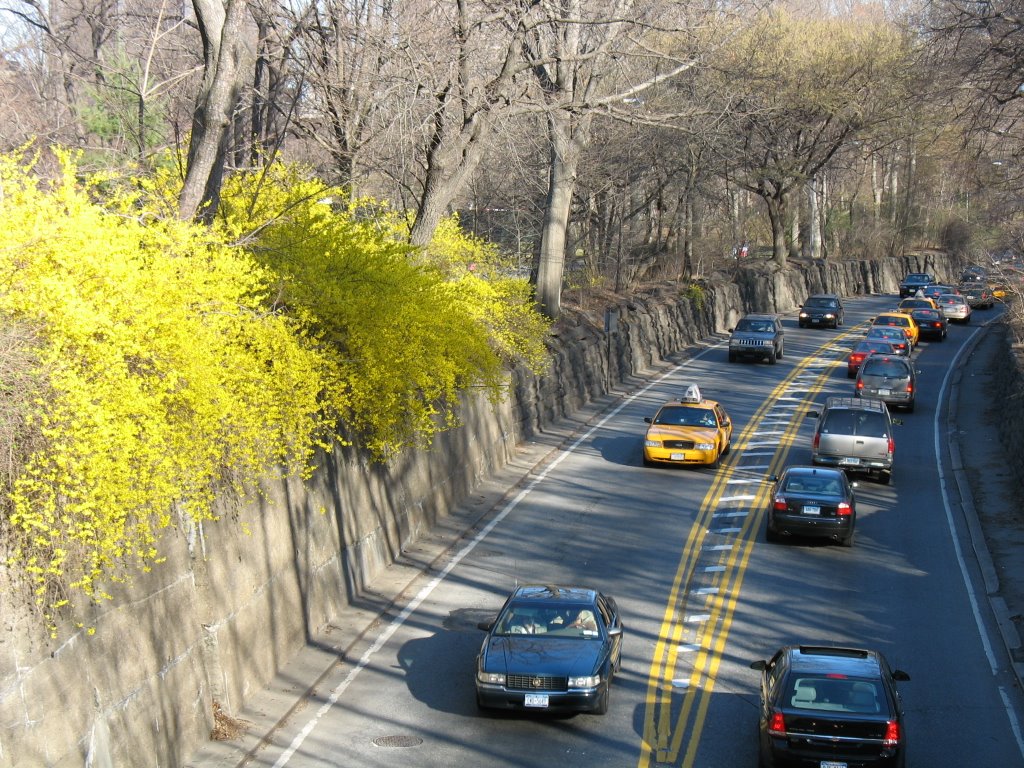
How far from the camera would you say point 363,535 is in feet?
66.1

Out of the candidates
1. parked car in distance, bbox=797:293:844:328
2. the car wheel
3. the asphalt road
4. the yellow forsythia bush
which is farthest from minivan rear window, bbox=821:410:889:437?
parked car in distance, bbox=797:293:844:328

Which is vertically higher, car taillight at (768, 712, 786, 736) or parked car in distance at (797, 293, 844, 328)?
car taillight at (768, 712, 786, 736)

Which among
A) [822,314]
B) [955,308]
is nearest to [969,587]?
[822,314]

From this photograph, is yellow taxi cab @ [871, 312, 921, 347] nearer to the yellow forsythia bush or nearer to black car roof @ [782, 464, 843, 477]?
black car roof @ [782, 464, 843, 477]

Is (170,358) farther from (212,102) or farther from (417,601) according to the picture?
(417,601)

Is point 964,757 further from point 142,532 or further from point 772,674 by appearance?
point 142,532

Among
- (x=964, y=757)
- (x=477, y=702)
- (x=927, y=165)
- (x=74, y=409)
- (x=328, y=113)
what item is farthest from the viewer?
(x=927, y=165)

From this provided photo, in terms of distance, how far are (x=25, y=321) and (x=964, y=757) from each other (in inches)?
440

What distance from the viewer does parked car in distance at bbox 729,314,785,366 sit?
1821 inches

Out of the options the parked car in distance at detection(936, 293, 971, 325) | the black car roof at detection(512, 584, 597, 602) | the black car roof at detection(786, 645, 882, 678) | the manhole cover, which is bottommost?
the parked car in distance at detection(936, 293, 971, 325)

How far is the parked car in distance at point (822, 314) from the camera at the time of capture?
2267 inches

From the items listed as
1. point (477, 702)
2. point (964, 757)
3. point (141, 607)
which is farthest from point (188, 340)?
point (964, 757)

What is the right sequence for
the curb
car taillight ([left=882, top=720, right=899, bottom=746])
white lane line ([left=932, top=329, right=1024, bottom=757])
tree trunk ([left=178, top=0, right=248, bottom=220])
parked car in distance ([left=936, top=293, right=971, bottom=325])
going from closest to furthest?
car taillight ([left=882, top=720, right=899, bottom=746]) < white lane line ([left=932, top=329, right=1024, bottom=757]) < tree trunk ([left=178, top=0, right=248, bottom=220]) < the curb < parked car in distance ([left=936, top=293, right=971, bottom=325])

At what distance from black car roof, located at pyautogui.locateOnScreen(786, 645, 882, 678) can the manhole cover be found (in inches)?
176
